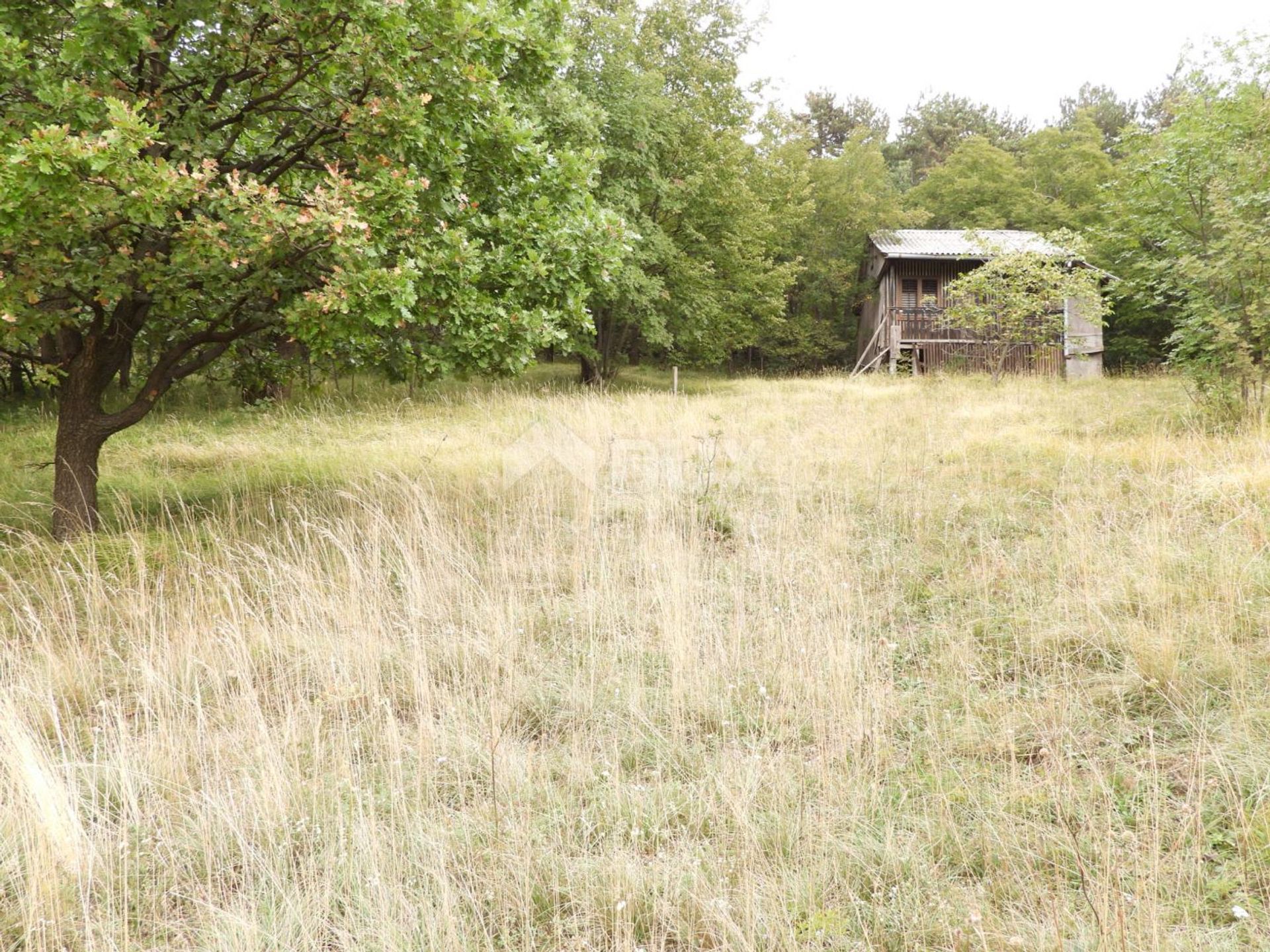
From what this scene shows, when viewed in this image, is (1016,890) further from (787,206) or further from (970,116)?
(970,116)

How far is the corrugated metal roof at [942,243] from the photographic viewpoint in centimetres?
2584

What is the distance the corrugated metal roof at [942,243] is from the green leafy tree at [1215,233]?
1193cm

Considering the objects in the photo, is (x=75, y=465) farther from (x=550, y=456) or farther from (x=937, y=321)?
(x=937, y=321)

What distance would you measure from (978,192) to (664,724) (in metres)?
41.0

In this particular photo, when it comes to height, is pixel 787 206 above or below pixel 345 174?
above

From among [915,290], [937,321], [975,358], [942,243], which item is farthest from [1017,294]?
[942,243]

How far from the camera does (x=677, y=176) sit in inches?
968

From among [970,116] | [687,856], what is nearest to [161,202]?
[687,856]

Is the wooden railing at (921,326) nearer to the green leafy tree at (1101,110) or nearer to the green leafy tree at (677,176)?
the green leafy tree at (677,176)

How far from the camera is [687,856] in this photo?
2.38m

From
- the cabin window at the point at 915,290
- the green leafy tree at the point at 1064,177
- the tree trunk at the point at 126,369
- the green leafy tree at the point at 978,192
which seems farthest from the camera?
the green leafy tree at the point at 978,192

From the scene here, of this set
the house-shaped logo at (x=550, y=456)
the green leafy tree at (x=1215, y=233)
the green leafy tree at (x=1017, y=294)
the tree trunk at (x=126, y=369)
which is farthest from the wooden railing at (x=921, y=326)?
the tree trunk at (x=126, y=369)

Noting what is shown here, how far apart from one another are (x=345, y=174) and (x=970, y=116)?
199 feet

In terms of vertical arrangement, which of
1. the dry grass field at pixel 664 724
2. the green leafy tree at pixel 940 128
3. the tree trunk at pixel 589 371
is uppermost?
the green leafy tree at pixel 940 128
